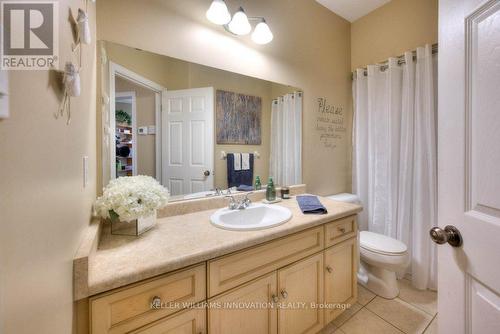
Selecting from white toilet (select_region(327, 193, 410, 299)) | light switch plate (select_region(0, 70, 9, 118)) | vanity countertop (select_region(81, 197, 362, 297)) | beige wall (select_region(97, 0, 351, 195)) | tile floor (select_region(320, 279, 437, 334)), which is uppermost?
Answer: beige wall (select_region(97, 0, 351, 195))

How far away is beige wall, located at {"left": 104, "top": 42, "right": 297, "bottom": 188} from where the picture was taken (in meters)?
1.14

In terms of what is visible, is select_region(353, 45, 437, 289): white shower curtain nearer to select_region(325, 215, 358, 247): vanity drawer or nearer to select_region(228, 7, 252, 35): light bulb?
select_region(325, 215, 358, 247): vanity drawer

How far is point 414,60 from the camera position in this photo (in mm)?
1790

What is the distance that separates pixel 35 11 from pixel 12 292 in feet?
1.47

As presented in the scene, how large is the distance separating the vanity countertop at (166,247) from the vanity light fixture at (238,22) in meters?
1.26

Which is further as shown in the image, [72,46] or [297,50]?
[297,50]

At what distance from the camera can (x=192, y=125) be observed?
54.2 inches

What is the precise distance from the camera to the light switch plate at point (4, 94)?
255 mm

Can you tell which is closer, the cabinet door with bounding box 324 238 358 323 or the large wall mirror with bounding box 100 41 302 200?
the large wall mirror with bounding box 100 41 302 200

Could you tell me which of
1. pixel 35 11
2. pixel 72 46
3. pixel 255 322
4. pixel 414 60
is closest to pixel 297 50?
pixel 414 60

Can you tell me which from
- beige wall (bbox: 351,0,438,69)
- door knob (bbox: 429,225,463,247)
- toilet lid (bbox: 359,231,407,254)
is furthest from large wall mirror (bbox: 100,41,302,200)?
door knob (bbox: 429,225,463,247)

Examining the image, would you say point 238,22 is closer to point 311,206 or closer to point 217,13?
point 217,13

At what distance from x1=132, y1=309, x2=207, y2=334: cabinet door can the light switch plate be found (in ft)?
2.49

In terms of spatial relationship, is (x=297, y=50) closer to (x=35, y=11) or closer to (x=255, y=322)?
(x=35, y=11)
